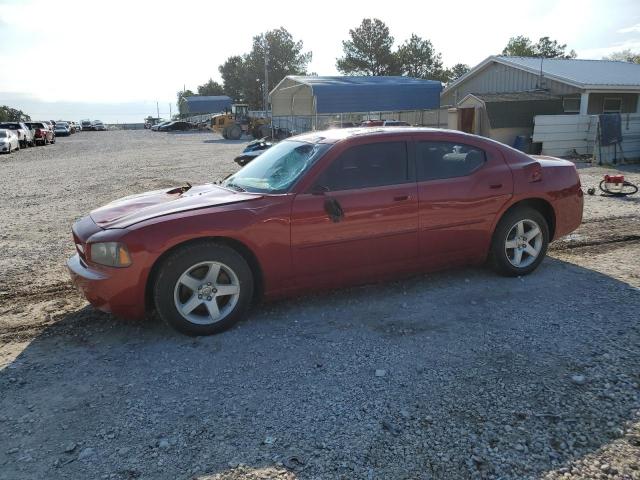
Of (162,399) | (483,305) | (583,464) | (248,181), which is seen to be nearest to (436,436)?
(583,464)

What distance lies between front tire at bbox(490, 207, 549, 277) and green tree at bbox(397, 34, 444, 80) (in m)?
67.4

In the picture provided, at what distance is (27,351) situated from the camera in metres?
3.79

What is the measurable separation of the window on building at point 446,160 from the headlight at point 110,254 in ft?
8.51

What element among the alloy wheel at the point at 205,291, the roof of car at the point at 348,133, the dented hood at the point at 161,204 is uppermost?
the roof of car at the point at 348,133

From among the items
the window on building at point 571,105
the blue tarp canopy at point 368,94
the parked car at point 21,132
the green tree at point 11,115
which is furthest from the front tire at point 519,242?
the green tree at point 11,115

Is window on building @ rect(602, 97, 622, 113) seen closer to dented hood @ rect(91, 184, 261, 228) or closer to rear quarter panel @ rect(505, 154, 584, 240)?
rear quarter panel @ rect(505, 154, 584, 240)

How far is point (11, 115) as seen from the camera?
191ft

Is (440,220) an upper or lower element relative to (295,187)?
lower

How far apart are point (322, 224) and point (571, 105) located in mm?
22593

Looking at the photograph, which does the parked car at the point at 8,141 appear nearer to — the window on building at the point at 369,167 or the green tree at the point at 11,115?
the window on building at the point at 369,167

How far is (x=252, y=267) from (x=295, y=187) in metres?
0.75

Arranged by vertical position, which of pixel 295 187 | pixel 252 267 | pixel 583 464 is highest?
pixel 295 187

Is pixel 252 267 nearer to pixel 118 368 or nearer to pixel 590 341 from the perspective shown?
pixel 118 368

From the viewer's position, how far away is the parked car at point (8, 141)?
86.8ft
